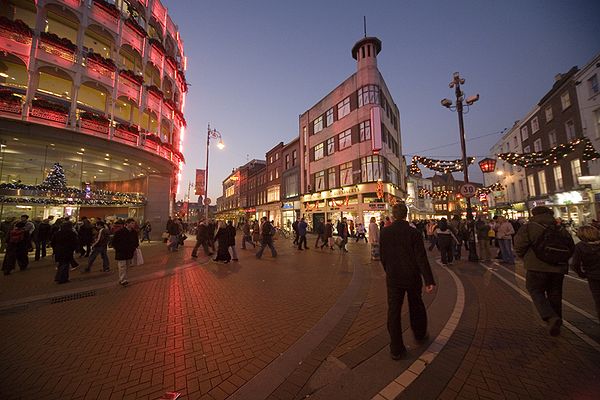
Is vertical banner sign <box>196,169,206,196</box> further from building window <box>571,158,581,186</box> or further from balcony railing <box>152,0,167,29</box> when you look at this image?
building window <box>571,158,581,186</box>

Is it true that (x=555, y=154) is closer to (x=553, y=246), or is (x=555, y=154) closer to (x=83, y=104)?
(x=553, y=246)

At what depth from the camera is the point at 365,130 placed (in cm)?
2467

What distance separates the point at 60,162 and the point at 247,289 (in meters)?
16.8

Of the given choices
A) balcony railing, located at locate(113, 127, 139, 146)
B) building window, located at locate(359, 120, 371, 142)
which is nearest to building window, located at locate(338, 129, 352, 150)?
building window, located at locate(359, 120, 371, 142)

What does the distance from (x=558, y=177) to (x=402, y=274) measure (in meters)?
30.2

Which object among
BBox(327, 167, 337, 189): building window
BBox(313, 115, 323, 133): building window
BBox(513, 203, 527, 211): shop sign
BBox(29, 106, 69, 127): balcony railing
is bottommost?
BBox(513, 203, 527, 211): shop sign

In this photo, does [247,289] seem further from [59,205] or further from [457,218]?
[59,205]

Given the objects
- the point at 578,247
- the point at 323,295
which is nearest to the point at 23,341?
the point at 323,295

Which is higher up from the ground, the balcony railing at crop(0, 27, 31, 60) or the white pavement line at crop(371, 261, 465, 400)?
the balcony railing at crop(0, 27, 31, 60)

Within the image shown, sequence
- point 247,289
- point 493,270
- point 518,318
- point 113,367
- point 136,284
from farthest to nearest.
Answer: point 493,270
point 136,284
point 247,289
point 518,318
point 113,367

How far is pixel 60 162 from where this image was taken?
49.3 ft

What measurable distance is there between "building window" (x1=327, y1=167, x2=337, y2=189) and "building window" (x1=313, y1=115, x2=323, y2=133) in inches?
240

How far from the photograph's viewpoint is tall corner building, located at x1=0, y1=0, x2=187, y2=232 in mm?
12664

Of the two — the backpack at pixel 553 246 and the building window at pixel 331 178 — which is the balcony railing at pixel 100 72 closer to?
the building window at pixel 331 178
